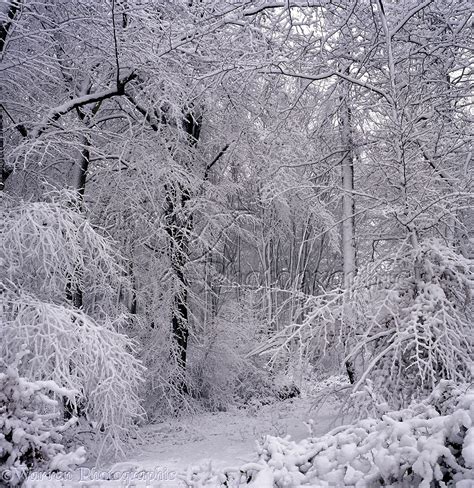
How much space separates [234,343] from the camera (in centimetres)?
1285

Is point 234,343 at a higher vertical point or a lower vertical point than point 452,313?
lower

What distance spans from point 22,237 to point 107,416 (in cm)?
283

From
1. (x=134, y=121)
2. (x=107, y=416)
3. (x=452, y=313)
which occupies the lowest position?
(x=107, y=416)

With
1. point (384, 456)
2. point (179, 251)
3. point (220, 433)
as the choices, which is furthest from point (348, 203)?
point (384, 456)

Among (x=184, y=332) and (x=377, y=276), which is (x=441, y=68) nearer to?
(x=377, y=276)

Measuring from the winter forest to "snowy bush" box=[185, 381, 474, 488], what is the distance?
0.4 inches

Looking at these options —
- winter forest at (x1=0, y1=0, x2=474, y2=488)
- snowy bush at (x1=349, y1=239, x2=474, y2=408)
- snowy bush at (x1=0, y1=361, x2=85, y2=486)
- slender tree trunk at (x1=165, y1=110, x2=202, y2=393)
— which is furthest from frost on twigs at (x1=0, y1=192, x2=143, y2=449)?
snowy bush at (x1=349, y1=239, x2=474, y2=408)

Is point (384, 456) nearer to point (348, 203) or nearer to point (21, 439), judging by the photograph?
point (21, 439)

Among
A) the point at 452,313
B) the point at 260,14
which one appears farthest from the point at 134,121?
the point at 452,313

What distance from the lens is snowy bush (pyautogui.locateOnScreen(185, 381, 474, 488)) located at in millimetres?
2072

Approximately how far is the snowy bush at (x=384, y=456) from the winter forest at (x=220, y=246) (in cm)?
1

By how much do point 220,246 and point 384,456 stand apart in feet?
35.9

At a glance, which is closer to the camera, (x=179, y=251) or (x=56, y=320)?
(x=56, y=320)

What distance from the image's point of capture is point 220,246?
1307cm
